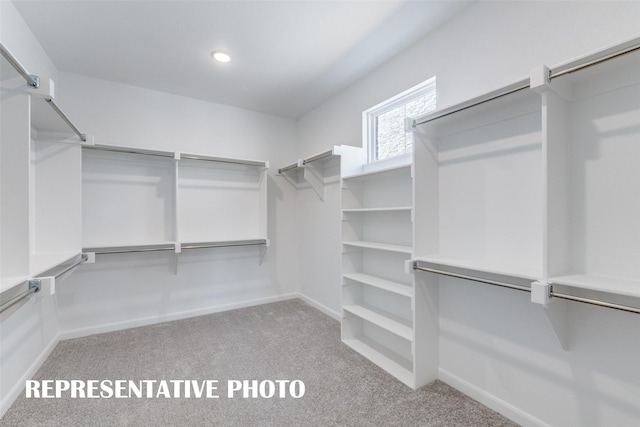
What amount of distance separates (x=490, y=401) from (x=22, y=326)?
315 cm

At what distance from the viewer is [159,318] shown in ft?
10.2

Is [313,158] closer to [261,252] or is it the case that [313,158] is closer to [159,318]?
[261,252]

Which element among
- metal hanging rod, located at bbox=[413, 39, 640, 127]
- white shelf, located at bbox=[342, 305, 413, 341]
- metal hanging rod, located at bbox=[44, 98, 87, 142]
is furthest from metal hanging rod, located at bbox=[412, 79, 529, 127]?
metal hanging rod, located at bbox=[44, 98, 87, 142]

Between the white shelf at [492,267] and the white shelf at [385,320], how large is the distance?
61 cm

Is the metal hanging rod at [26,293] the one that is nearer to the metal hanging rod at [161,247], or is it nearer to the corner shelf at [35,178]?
the corner shelf at [35,178]

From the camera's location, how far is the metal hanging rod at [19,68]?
1083 mm

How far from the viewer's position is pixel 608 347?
1285mm

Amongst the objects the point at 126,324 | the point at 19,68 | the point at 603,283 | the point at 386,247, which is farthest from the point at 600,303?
the point at 126,324

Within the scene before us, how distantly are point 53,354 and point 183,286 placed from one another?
1141mm

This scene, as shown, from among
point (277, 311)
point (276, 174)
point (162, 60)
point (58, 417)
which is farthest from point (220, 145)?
point (58, 417)

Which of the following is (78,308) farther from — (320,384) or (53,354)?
(320,384)

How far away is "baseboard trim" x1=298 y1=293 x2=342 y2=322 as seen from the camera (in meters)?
3.15

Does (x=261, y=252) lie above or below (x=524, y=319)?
above

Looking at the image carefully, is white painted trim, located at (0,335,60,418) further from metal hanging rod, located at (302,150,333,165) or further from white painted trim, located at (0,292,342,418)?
metal hanging rod, located at (302,150,333,165)
